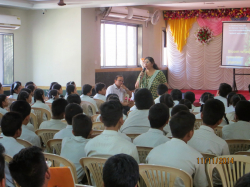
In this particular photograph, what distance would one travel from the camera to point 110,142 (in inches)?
90.7

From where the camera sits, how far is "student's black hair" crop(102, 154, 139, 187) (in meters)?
1.34

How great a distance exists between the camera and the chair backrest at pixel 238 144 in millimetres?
2621

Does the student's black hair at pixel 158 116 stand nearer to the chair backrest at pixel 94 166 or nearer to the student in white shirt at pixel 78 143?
the student in white shirt at pixel 78 143

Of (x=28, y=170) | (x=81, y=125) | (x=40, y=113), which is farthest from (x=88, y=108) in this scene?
(x=28, y=170)

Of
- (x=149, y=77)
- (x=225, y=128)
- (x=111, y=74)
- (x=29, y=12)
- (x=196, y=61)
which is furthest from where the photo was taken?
(x=196, y=61)

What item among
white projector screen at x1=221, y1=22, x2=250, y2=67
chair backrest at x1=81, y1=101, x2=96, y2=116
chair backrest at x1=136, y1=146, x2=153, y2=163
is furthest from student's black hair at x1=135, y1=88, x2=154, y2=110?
white projector screen at x1=221, y1=22, x2=250, y2=67

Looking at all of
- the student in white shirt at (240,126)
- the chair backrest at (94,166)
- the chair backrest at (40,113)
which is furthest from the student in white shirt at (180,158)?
the chair backrest at (40,113)

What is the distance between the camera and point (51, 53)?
335 inches

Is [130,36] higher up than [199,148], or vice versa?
[130,36]

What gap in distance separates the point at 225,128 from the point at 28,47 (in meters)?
6.88

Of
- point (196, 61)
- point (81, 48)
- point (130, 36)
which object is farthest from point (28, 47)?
point (196, 61)

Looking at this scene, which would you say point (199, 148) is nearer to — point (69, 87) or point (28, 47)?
point (69, 87)

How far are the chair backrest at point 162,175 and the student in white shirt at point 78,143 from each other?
2.39ft

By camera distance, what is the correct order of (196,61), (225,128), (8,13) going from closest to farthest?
(225,128), (8,13), (196,61)
